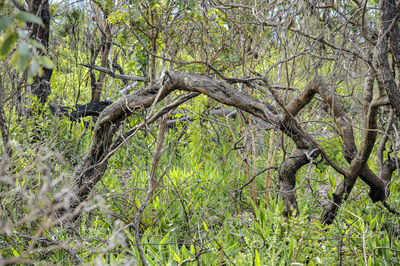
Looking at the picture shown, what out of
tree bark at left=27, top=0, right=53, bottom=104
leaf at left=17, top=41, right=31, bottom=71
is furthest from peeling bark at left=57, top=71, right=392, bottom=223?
leaf at left=17, top=41, right=31, bottom=71

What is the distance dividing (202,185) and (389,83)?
7.14 ft

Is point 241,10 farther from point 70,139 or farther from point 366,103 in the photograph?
point 70,139

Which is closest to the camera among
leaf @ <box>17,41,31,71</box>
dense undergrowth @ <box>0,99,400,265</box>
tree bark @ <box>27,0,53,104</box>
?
leaf @ <box>17,41,31,71</box>

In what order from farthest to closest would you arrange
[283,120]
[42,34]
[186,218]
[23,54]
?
1. [42,34]
2. [186,218]
3. [283,120]
4. [23,54]

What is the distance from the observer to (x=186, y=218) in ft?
12.0

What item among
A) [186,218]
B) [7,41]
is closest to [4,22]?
[7,41]

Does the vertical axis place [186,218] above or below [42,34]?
below

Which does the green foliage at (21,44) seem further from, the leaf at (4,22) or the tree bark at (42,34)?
the tree bark at (42,34)

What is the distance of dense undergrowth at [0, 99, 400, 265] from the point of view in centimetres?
271

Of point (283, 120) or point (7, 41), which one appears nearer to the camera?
point (7, 41)

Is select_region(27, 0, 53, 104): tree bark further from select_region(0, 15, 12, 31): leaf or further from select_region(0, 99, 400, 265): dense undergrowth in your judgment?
select_region(0, 15, 12, 31): leaf

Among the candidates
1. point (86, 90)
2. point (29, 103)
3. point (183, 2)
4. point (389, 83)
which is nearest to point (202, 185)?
point (183, 2)

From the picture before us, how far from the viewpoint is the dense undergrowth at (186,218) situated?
2707 mm

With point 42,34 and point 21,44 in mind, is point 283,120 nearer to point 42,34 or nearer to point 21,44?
point 21,44
